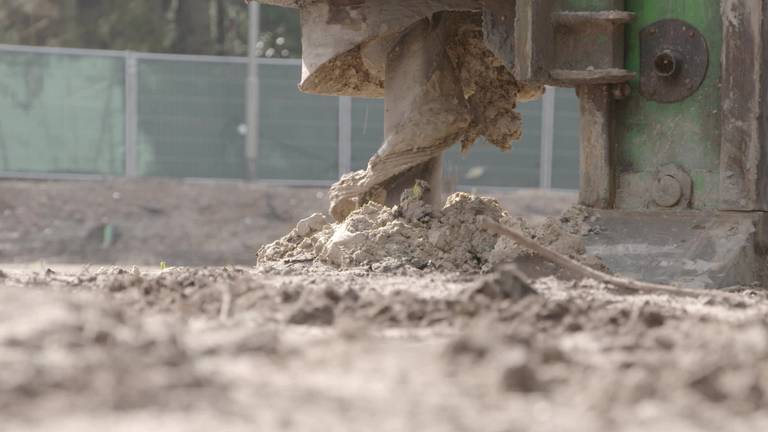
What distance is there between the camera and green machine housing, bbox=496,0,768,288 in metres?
6.82

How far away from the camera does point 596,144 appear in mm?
7371

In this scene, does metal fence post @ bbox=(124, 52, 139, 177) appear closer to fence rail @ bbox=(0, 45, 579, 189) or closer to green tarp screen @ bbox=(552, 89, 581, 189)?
fence rail @ bbox=(0, 45, 579, 189)

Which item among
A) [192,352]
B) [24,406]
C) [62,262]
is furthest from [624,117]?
[62,262]

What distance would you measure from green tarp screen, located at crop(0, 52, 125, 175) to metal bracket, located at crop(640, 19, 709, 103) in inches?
515

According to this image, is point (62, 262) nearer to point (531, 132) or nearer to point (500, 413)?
point (531, 132)

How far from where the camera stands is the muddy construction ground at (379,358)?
2904 millimetres

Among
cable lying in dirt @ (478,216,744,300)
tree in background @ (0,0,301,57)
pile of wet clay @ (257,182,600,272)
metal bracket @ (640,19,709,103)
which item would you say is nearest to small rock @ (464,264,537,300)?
cable lying in dirt @ (478,216,744,300)

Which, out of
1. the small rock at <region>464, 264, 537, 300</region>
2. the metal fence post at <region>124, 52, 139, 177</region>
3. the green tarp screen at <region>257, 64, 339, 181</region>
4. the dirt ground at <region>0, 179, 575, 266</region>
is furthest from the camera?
the green tarp screen at <region>257, 64, 339, 181</region>

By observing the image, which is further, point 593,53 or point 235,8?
point 235,8

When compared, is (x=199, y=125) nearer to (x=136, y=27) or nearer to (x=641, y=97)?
(x=136, y=27)

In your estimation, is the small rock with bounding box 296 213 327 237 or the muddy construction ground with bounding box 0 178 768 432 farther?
the small rock with bounding box 296 213 327 237

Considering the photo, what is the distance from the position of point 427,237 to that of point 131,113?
42.6 feet

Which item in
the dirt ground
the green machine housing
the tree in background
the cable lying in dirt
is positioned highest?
the tree in background

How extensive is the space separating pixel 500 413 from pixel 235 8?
24.6 metres
